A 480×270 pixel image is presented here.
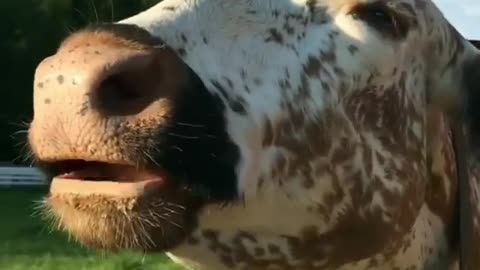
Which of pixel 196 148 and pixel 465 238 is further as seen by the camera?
pixel 465 238

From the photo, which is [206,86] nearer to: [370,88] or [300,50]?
[300,50]

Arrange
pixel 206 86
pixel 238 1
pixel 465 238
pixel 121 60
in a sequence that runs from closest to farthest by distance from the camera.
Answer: pixel 121 60 → pixel 206 86 → pixel 238 1 → pixel 465 238

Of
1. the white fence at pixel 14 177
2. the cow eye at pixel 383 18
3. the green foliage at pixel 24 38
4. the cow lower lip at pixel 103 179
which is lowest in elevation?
the white fence at pixel 14 177

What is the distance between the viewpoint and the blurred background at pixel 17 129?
10.2 metres

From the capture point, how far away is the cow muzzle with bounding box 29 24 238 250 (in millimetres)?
1960

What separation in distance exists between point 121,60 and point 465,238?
3.54 feet

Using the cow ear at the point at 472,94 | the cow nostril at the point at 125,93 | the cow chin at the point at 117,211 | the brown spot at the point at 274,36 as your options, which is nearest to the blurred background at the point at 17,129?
the cow ear at the point at 472,94

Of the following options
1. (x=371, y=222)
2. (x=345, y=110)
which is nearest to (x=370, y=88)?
(x=345, y=110)

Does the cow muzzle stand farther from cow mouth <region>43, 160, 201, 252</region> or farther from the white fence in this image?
the white fence

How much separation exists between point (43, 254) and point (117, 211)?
896cm

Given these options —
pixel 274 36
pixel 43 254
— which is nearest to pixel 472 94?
pixel 274 36

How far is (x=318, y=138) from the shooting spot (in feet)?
7.87

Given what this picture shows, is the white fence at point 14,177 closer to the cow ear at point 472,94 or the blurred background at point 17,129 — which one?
the blurred background at point 17,129

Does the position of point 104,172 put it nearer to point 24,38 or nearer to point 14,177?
point 14,177
